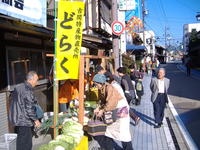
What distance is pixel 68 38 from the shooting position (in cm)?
420

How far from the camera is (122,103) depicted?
162 inches

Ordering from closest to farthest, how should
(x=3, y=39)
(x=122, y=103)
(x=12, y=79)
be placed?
(x=122, y=103)
(x=3, y=39)
(x=12, y=79)

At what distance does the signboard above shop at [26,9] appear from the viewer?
3.88 metres

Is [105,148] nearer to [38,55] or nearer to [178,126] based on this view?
[178,126]

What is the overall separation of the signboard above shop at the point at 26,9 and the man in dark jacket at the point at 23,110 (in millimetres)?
1314

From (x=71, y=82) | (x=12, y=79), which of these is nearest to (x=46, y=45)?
(x=71, y=82)

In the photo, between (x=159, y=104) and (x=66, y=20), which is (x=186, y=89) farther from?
(x=66, y=20)

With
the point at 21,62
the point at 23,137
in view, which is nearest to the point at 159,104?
the point at 23,137

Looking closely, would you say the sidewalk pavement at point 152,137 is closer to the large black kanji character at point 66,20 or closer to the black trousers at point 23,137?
the black trousers at point 23,137

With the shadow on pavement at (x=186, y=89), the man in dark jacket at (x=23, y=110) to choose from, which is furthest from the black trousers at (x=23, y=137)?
the shadow on pavement at (x=186, y=89)

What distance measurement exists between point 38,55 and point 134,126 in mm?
4136

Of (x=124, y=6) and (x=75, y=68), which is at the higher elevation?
(x=124, y=6)

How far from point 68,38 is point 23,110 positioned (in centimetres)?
169

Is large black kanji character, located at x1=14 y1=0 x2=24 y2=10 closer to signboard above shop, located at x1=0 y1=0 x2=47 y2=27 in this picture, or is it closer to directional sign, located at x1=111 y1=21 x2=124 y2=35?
signboard above shop, located at x1=0 y1=0 x2=47 y2=27
